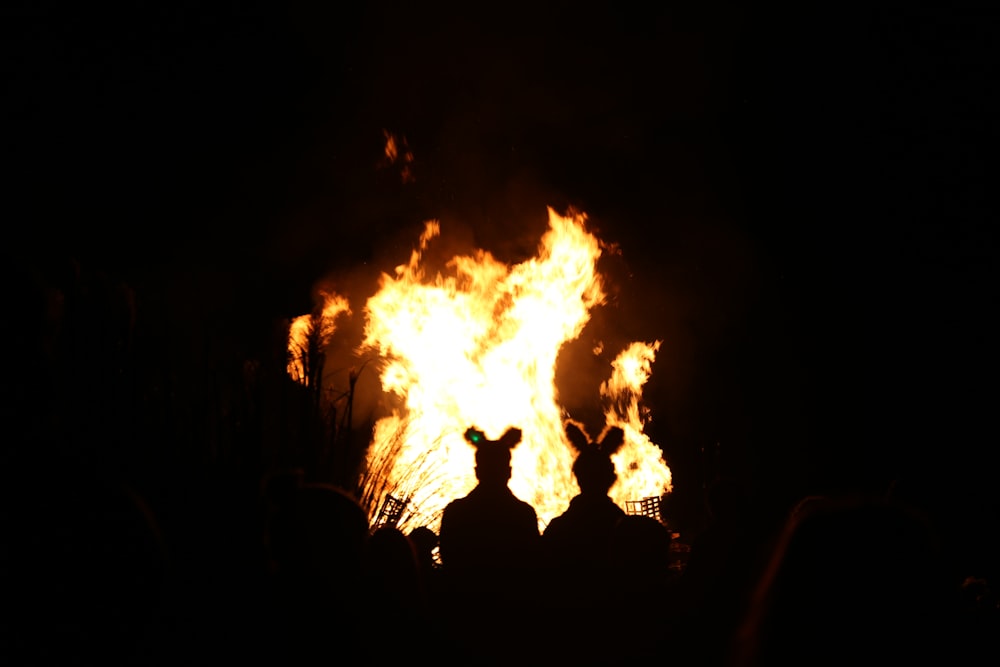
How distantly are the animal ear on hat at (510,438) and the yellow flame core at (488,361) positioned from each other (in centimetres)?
333

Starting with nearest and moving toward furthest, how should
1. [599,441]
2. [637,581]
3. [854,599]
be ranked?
[854,599] → [637,581] → [599,441]

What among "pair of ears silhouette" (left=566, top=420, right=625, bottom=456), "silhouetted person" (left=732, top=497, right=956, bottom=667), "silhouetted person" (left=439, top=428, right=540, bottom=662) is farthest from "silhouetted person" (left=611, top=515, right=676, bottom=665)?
"silhouetted person" (left=732, top=497, right=956, bottom=667)

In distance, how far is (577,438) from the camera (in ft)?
14.5

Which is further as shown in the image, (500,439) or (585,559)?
(500,439)

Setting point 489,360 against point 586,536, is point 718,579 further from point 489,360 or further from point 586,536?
point 489,360

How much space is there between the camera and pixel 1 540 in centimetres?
136

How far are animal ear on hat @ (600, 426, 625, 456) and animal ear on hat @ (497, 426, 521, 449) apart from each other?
18.2 inches

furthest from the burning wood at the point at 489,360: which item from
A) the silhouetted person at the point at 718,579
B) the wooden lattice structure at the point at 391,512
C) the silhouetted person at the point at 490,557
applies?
the silhouetted person at the point at 718,579

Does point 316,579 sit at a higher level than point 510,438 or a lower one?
lower

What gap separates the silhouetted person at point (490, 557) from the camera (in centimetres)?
328

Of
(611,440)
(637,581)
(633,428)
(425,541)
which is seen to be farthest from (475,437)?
(633,428)

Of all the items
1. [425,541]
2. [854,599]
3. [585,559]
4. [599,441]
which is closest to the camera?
[854,599]

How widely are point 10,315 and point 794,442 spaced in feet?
29.8

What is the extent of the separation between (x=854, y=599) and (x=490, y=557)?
2.59 m
